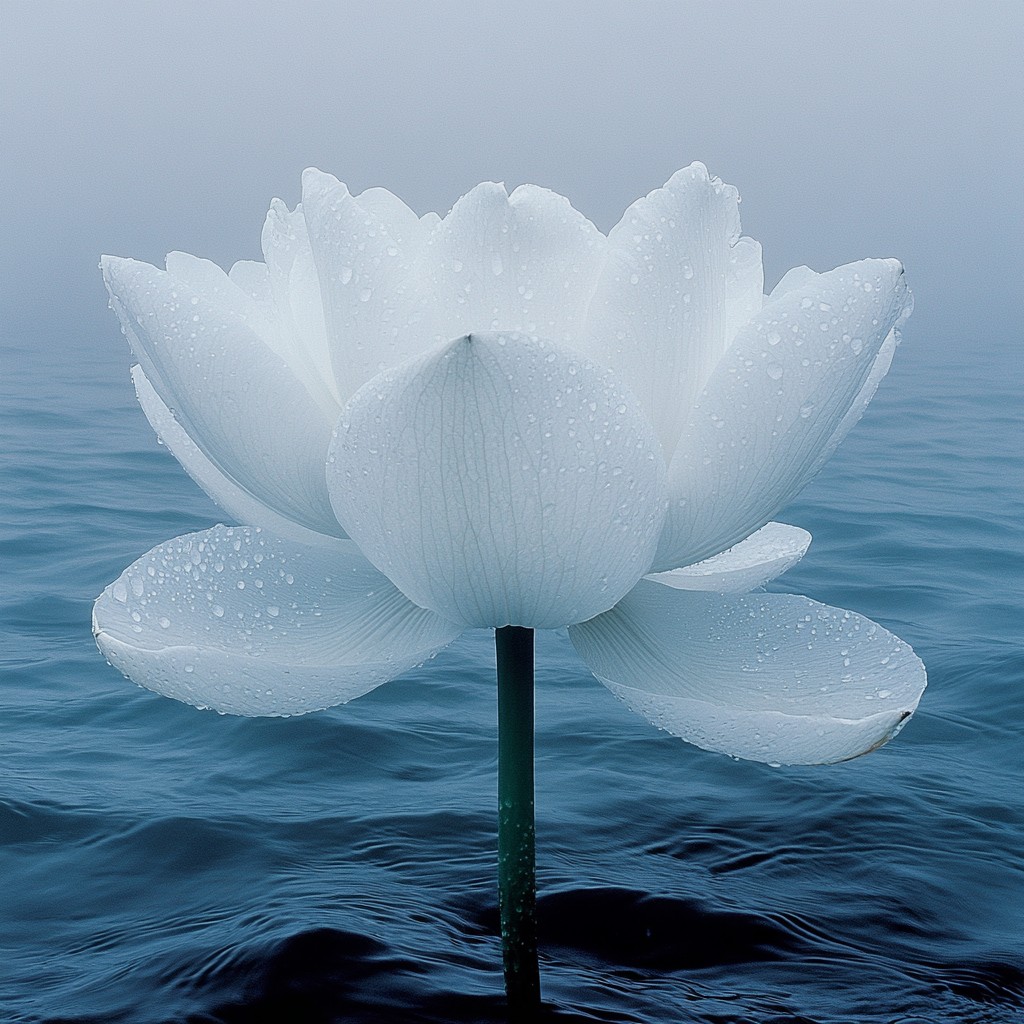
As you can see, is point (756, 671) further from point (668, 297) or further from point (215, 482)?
point (215, 482)

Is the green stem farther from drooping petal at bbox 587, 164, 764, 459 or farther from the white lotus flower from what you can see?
drooping petal at bbox 587, 164, 764, 459

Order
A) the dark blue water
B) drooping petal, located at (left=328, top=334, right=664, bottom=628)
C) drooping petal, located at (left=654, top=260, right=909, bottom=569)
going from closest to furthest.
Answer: drooping petal, located at (left=328, top=334, right=664, bottom=628) < drooping petal, located at (left=654, top=260, right=909, bottom=569) < the dark blue water

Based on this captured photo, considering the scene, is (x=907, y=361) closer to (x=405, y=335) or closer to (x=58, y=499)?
(x=58, y=499)

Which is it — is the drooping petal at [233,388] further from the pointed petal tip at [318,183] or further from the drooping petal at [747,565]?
the drooping petal at [747,565]

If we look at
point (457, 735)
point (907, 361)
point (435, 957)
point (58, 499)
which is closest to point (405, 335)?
point (435, 957)

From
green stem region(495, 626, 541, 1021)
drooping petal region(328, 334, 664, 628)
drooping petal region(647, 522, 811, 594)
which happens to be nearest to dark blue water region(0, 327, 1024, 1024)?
green stem region(495, 626, 541, 1021)

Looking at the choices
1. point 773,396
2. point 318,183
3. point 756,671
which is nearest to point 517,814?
point 756,671
